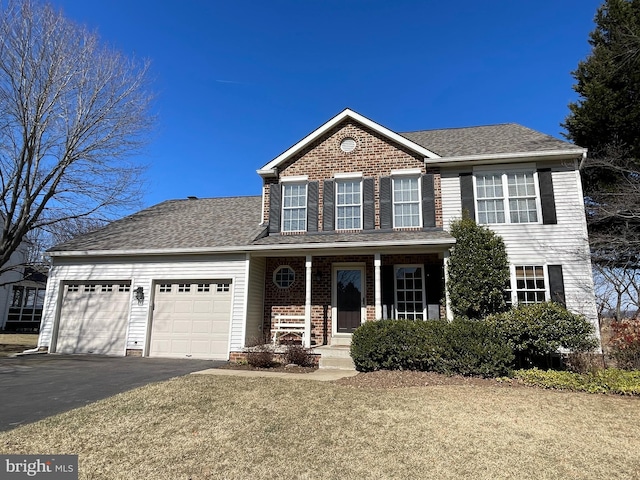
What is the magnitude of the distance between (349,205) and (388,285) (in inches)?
117

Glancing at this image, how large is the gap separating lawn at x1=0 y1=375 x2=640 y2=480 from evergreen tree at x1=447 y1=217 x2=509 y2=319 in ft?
11.5

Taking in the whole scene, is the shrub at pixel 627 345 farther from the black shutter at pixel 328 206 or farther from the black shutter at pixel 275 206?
the black shutter at pixel 275 206

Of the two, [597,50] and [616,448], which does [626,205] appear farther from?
[616,448]

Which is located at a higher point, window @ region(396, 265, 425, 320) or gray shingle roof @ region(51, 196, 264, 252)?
gray shingle roof @ region(51, 196, 264, 252)

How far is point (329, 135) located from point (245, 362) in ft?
26.6

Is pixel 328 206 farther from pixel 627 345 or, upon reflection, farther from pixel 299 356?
pixel 627 345

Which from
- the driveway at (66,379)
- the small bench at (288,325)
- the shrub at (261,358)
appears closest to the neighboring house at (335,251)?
the small bench at (288,325)

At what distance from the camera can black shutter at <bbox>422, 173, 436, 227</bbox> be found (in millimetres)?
11938

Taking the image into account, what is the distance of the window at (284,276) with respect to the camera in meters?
12.8

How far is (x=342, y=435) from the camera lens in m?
4.89

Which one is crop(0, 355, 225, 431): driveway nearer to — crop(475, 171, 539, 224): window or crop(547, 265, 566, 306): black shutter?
crop(475, 171, 539, 224): window

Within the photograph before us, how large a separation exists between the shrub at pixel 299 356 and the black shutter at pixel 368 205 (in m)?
4.43

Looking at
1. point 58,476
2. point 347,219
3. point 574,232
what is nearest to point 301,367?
point 347,219

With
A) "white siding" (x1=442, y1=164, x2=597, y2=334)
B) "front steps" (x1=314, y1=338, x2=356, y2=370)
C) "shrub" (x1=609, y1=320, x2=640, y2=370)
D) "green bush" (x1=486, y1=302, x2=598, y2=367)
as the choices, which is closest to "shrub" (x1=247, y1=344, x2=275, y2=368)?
"front steps" (x1=314, y1=338, x2=356, y2=370)
